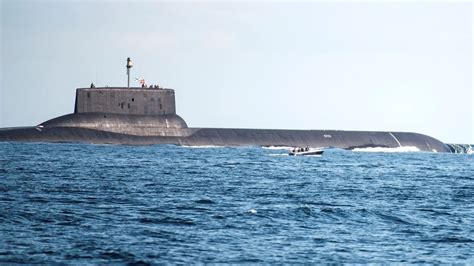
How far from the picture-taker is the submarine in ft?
311

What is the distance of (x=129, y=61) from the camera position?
10262 centimetres

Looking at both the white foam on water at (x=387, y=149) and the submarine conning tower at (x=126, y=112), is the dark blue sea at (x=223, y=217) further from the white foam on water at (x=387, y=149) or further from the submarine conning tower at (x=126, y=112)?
the white foam on water at (x=387, y=149)

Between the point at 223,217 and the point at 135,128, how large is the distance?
67425 millimetres

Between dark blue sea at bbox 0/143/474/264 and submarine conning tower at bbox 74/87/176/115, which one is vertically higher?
submarine conning tower at bbox 74/87/176/115

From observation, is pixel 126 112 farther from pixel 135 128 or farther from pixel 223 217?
pixel 223 217

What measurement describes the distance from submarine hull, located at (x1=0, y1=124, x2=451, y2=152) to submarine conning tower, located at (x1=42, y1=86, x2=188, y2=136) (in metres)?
0.82

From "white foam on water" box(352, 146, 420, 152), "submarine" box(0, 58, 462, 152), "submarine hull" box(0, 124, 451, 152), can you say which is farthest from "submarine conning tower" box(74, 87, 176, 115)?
"white foam on water" box(352, 146, 420, 152)

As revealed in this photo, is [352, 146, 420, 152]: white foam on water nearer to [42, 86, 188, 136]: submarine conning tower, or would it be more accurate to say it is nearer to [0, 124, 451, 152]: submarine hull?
[0, 124, 451, 152]: submarine hull

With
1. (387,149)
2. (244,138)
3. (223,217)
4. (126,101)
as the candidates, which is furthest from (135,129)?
(223,217)

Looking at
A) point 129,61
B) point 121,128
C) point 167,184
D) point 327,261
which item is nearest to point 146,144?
point 121,128

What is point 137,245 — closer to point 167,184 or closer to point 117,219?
point 117,219

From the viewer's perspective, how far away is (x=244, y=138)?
356 feet

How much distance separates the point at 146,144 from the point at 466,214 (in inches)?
2580

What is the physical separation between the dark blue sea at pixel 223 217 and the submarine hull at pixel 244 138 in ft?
117
